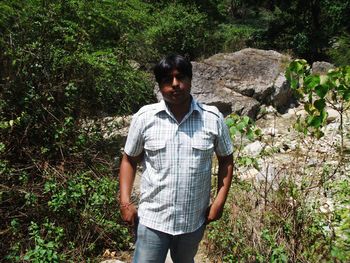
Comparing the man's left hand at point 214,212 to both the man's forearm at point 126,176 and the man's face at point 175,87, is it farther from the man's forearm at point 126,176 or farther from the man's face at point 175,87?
the man's face at point 175,87

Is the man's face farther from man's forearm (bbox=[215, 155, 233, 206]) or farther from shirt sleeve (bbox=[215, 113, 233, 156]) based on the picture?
man's forearm (bbox=[215, 155, 233, 206])

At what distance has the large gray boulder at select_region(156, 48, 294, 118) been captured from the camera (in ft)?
A: 23.7

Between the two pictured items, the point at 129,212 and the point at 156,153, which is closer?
the point at 156,153

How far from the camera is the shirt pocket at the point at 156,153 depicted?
188 centimetres

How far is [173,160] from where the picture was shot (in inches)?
73.8

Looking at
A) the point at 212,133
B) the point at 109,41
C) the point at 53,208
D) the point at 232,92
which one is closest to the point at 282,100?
the point at 232,92

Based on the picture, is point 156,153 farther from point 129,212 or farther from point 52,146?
point 52,146

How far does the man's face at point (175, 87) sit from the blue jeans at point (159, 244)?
656 millimetres

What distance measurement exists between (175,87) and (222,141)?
0.38m

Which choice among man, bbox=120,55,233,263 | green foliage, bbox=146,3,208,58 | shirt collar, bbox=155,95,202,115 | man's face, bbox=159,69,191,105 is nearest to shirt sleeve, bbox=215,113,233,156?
man, bbox=120,55,233,263

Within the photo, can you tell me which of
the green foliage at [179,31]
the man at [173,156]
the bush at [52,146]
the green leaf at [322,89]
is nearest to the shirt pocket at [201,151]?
the man at [173,156]

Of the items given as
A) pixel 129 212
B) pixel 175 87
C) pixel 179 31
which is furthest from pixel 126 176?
pixel 179 31

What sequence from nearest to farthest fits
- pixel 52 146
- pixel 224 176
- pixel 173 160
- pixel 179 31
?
1. pixel 173 160
2. pixel 224 176
3. pixel 52 146
4. pixel 179 31

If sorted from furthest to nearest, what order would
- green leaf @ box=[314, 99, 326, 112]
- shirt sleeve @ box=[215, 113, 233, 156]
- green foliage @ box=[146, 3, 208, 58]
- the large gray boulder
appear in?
green foliage @ box=[146, 3, 208, 58]
the large gray boulder
green leaf @ box=[314, 99, 326, 112]
shirt sleeve @ box=[215, 113, 233, 156]
